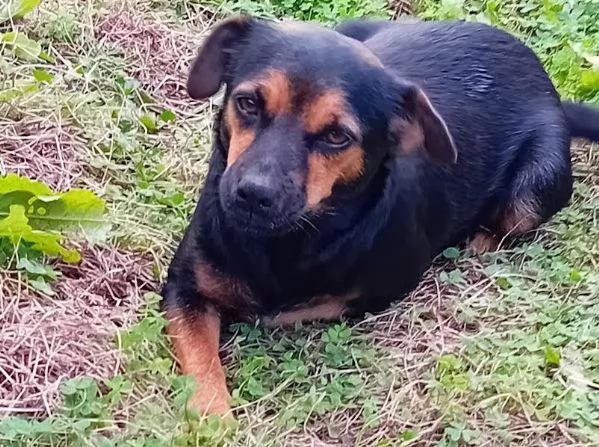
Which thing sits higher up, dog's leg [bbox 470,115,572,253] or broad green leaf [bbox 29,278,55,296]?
dog's leg [bbox 470,115,572,253]

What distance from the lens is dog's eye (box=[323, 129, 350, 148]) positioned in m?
2.95

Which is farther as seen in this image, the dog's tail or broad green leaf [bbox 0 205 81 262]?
the dog's tail

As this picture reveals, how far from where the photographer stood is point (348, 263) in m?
3.31

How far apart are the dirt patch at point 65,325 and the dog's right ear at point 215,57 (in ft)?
2.03

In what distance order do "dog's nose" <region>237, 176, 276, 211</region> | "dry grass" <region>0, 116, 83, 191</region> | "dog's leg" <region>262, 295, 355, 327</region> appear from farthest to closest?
"dry grass" <region>0, 116, 83, 191</region>
"dog's leg" <region>262, 295, 355, 327</region>
"dog's nose" <region>237, 176, 276, 211</region>

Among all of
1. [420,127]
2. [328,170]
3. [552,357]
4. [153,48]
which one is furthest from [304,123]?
[153,48]

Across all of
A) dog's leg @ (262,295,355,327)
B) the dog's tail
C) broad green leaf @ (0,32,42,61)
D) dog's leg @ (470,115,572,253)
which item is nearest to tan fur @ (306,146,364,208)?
dog's leg @ (262,295,355,327)

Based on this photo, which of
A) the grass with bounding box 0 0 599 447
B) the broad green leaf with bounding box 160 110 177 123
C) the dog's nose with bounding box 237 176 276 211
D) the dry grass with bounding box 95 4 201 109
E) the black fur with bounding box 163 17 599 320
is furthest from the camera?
the dry grass with bounding box 95 4 201 109

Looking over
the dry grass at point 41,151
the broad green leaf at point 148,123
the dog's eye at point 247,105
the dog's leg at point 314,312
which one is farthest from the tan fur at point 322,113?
the broad green leaf at point 148,123

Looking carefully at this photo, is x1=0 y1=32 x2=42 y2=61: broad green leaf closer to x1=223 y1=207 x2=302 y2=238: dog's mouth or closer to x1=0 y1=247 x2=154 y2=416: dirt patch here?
x1=0 y1=247 x2=154 y2=416: dirt patch

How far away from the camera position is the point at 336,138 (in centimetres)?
296

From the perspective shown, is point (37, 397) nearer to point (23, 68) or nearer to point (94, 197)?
point (94, 197)

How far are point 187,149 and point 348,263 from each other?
1.06m

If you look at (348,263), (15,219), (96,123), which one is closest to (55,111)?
(96,123)
